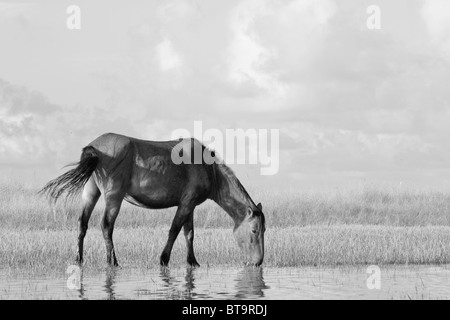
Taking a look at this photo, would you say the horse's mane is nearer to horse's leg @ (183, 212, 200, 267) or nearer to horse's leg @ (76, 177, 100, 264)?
horse's leg @ (183, 212, 200, 267)

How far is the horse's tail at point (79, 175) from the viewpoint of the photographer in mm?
11758

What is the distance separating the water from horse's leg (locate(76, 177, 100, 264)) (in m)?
0.85

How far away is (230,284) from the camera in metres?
9.93

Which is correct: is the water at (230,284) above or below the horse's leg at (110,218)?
below

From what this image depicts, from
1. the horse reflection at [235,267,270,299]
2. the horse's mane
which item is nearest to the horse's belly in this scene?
the horse's mane

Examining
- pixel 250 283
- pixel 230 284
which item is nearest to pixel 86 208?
pixel 230 284

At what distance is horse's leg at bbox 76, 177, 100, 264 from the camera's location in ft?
39.7

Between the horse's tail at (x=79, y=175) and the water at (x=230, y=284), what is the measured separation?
1422 millimetres

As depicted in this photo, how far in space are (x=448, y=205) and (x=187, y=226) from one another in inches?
650

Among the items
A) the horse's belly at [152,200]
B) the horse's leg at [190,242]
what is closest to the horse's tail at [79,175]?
the horse's belly at [152,200]

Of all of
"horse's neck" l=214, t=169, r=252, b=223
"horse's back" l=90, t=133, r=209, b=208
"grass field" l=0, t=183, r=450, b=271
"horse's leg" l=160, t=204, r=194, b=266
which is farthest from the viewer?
"grass field" l=0, t=183, r=450, b=271

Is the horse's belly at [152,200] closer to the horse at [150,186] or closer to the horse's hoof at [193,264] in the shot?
the horse at [150,186]
